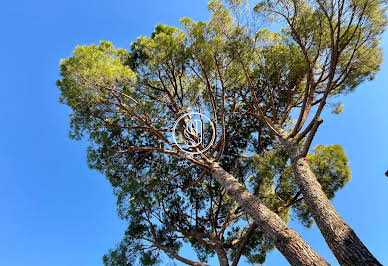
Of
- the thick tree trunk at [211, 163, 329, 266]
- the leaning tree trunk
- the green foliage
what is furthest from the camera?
the green foliage

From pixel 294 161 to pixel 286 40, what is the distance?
327cm

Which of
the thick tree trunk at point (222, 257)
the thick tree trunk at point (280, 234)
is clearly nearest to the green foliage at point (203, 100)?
the thick tree trunk at point (222, 257)

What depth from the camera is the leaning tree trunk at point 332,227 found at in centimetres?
252

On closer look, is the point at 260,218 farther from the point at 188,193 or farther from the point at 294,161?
the point at 188,193

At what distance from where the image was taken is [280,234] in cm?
309

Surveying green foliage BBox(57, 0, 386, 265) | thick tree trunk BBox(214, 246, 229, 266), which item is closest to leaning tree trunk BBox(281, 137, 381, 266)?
green foliage BBox(57, 0, 386, 265)

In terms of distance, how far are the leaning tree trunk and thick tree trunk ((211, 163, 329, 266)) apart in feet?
0.74

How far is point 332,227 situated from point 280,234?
22.6 inches

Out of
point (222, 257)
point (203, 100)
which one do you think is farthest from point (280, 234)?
point (203, 100)

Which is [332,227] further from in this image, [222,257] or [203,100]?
[203,100]

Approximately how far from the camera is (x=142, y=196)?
6.33m

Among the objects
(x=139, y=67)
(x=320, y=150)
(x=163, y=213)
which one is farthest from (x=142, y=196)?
(x=320, y=150)

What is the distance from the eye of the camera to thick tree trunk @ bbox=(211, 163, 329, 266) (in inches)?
107

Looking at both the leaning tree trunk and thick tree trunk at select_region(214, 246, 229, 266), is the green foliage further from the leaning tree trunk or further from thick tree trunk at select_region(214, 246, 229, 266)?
the leaning tree trunk
